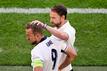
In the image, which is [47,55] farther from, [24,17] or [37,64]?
[24,17]

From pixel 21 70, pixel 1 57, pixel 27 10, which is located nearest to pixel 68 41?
pixel 21 70

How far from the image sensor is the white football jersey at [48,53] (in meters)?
5.80

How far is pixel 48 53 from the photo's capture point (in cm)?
586

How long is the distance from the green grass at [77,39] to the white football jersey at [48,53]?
488cm

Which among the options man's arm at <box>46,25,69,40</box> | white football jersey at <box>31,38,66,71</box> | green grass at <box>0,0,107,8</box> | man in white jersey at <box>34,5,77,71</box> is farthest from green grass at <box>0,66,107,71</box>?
white football jersey at <box>31,38,66,71</box>

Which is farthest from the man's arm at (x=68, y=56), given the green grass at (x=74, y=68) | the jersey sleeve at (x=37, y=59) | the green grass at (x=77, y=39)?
the green grass at (x=77, y=39)

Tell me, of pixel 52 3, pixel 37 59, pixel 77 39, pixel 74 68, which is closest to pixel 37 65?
pixel 37 59

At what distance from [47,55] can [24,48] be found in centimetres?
591

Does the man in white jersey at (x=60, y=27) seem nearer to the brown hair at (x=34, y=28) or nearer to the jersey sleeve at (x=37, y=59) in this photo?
the brown hair at (x=34, y=28)

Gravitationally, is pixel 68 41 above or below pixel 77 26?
above

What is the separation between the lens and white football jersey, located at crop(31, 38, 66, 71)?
580 cm

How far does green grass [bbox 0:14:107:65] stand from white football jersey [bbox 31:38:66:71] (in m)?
4.88

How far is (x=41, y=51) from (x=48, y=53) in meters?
0.10

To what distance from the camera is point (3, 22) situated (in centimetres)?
1320
